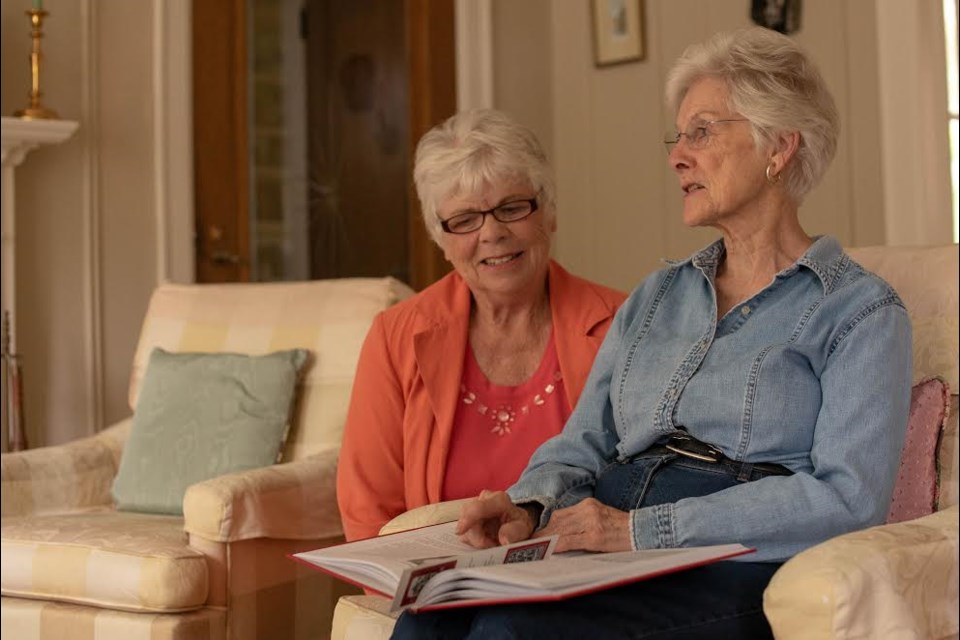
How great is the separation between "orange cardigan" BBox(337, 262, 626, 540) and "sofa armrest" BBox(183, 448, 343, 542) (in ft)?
0.72

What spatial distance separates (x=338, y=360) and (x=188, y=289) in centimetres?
53

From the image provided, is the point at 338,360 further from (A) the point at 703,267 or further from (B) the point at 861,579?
(B) the point at 861,579

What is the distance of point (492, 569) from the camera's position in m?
1.33

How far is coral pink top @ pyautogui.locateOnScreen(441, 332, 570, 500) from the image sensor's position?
209cm

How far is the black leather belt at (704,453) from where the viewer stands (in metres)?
1.58

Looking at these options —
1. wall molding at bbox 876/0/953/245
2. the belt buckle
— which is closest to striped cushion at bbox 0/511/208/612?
the belt buckle

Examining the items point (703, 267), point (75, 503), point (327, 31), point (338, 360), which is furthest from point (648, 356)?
point (327, 31)

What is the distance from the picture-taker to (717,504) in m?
1.51

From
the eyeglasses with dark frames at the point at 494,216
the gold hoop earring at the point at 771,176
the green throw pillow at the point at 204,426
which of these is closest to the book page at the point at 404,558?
the gold hoop earring at the point at 771,176

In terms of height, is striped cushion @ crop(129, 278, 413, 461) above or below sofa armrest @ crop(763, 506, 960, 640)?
above

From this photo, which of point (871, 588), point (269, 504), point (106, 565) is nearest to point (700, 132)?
point (871, 588)

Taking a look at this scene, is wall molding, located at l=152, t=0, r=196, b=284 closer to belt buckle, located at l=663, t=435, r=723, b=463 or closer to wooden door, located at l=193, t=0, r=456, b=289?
wooden door, located at l=193, t=0, r=456, b=289

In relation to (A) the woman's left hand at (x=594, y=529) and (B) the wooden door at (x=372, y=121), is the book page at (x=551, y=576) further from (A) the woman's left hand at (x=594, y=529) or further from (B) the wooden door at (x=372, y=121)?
(B) the wooden door at (x=372, y=121)

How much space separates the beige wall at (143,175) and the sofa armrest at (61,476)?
96cm
